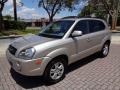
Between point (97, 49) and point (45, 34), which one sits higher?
point (45, 34)

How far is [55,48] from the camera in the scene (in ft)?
17.6

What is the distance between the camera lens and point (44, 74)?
5262mm

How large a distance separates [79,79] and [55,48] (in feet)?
3.96

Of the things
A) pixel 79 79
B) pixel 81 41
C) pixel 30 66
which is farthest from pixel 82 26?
pixel 30 66

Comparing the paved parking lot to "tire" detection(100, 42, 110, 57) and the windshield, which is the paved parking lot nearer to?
"tire" detection(100, 42, 110, 57)

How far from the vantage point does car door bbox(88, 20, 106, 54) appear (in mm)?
6998

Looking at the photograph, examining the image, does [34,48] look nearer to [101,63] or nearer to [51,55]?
[51,55]

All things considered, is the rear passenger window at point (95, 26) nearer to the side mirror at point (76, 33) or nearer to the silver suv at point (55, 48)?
the silver suv at point (55, 48)

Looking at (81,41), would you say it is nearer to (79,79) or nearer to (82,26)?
(82,26)

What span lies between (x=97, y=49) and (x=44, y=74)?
2.97m

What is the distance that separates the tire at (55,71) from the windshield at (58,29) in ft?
2.62

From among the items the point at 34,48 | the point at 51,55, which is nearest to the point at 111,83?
the point at 51,55

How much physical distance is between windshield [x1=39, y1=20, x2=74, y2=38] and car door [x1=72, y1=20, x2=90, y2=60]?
0.29m

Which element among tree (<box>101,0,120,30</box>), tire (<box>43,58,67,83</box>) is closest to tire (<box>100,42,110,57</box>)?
tire (<box>43,58,67,83</box>)
